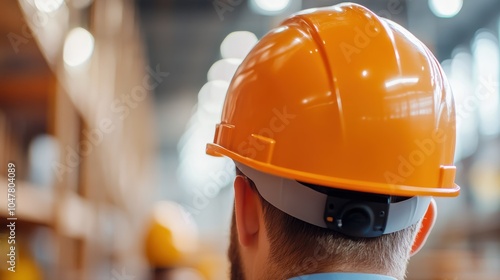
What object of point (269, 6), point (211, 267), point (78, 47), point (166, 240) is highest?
point (269, 6)

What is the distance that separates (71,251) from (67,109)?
1252mm

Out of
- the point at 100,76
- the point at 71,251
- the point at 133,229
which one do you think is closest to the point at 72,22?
the point at 100,76

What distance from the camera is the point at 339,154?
1.50m

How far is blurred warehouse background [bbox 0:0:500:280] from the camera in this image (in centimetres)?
358

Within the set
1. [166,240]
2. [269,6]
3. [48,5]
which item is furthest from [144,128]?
[48,5]

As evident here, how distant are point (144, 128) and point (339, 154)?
358 inches

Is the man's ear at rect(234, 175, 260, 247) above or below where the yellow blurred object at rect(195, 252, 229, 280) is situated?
above

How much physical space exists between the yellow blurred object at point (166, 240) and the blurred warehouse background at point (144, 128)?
16 mm

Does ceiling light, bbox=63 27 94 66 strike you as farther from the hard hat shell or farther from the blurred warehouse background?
the hard hat shell

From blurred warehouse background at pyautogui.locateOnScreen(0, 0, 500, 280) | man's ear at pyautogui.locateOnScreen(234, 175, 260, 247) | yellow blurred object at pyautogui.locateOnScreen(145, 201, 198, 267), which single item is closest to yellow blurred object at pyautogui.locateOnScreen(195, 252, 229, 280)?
blurred warehouse background at pyautogui.locateOnScreen(0, 0, 500, 280)

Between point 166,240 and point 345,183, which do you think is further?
point 166,240

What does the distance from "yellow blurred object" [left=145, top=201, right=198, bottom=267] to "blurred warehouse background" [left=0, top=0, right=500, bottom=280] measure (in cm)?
2

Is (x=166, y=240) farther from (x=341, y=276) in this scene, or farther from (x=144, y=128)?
(x=341, y=276)

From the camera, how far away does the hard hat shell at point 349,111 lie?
4.92 ft
